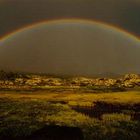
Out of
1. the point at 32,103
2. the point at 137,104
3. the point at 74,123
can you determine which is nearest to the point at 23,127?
the point at 74,123

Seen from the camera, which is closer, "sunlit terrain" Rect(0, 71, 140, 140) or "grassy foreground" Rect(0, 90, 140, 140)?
"sunlit terrain" Rect(0, 71, 140, 140)

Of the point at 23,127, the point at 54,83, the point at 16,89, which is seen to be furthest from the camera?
the point at 54,83

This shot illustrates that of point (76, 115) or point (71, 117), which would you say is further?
point (76, 115)

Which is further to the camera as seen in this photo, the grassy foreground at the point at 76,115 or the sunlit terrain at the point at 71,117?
the grassy foreground at the point at 76,115

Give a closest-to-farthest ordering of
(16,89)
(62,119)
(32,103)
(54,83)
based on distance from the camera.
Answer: (62,119), (32,103), (16,89), (54,83)

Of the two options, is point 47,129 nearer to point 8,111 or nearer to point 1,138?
point 1,138

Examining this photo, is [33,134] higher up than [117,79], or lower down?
lower down

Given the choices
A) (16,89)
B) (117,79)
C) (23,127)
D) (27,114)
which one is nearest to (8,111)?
(27,114)

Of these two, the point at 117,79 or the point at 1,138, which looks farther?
the point at 117,79
